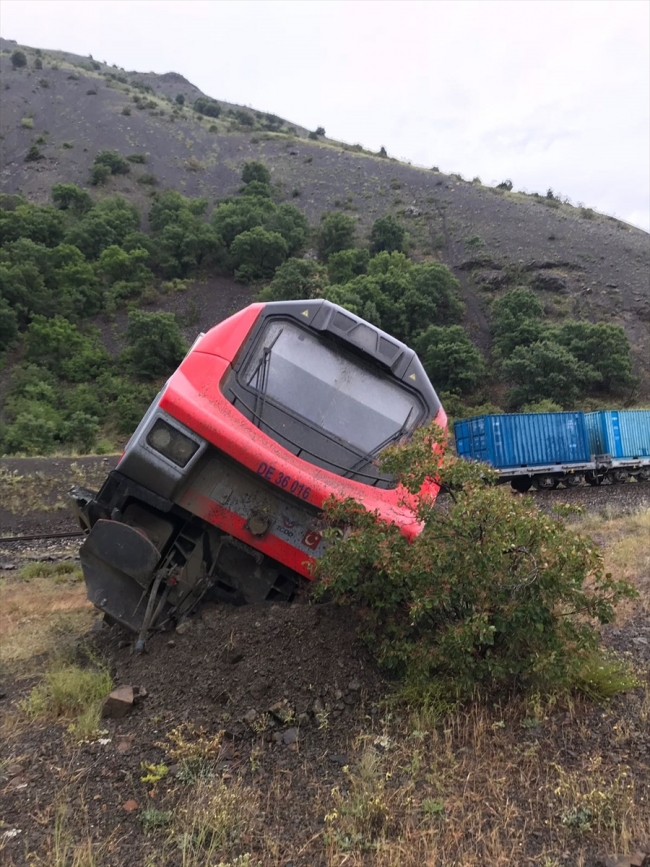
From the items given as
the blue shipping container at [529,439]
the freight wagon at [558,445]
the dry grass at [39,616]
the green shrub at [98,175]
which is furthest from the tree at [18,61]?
the dry grass at [39,616]

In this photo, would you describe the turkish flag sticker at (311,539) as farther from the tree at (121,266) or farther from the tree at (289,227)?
the tree at (289,227)

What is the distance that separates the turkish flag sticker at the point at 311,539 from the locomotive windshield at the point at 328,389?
2.84ft

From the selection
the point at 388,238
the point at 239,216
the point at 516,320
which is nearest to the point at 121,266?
the point at 239,216

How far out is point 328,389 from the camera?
4.93m

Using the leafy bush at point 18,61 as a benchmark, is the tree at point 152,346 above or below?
below

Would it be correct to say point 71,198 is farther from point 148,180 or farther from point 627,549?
point 627,549

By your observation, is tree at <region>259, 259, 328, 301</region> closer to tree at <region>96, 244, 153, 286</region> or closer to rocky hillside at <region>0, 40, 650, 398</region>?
tree at <region>96, 244, 153, 286</region>

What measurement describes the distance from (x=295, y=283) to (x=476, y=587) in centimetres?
4548

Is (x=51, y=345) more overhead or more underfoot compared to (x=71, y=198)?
more underfoot

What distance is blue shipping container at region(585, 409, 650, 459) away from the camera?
71.2ft

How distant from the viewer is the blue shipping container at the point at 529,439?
67.8 feet

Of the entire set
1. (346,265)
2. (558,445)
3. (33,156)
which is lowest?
(558,445)

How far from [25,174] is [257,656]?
7630cm

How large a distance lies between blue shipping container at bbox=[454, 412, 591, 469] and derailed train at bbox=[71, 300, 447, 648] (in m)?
15.9
